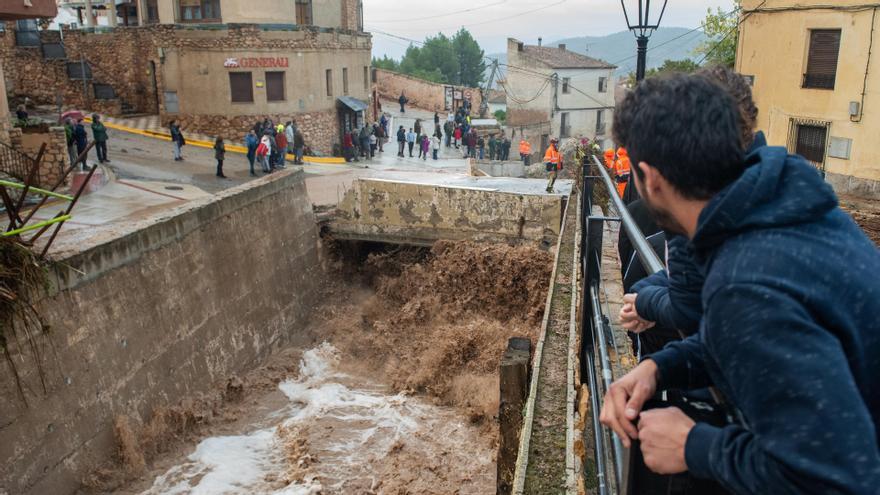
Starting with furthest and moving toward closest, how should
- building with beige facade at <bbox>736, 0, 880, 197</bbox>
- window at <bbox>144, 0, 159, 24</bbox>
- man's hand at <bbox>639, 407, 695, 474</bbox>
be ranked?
1. window at <bbox>144, 0, 159, 24</bbox>
2. building with beige facade at <bbox>736, 0, 880, 197</bbox>
3. man's hand at <bbox>639, 407, 695, 474</bbox>

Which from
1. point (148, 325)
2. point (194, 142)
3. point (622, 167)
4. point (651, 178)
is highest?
point (651, 178)

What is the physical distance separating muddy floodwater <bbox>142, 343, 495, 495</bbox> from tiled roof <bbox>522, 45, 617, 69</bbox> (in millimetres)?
35512

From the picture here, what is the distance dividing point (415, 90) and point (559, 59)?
10.3m

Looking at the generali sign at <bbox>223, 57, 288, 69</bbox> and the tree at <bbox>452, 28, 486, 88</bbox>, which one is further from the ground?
the tree at <bbox>452, 28, 486, 88</bbox>

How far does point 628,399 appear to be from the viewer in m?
1.58

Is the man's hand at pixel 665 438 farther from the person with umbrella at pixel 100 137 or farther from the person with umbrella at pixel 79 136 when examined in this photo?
the person with umbrella at pixel 100 137

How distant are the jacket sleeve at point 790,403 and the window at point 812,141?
800 inches

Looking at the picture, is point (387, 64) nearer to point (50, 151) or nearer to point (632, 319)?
point (50, 151)

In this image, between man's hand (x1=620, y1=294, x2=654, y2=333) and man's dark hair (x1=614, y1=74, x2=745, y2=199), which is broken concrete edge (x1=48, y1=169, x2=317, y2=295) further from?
man's dark hair (x1=614, y1=74, x2=745, y2=199)

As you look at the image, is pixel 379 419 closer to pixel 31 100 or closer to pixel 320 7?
pixel 320 7

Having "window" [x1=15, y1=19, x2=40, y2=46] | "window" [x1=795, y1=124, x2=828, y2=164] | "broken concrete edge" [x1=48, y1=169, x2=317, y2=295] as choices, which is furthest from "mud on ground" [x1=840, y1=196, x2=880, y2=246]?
"window" [x1=15, y1=19, x2=40, y2=46]

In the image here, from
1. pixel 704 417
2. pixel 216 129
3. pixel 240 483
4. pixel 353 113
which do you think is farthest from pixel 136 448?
pixel 353 113

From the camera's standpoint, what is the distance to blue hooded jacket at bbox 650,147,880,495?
3.63 feet

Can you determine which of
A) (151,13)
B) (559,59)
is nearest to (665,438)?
(151,13)
